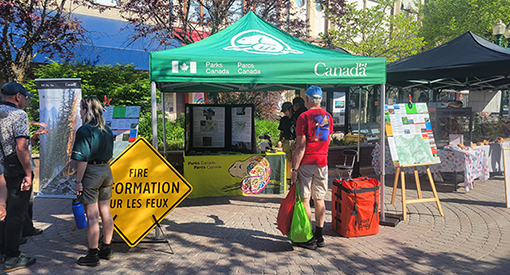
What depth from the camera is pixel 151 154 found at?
4.39m

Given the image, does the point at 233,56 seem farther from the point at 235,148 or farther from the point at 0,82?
the point at 0,82

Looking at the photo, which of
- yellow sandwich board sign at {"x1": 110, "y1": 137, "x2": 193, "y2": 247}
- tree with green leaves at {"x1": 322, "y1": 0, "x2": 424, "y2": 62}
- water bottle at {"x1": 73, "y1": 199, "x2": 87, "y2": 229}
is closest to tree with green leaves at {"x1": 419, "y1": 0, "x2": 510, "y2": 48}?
tree with green leaves at {"x1": 322, "y1": 0, "x2": 424, "y2": 62}

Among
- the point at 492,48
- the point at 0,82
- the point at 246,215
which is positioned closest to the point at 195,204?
the point at 246,215

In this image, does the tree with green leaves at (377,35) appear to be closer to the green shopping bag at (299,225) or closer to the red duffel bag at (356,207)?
the red duffel bag at (356,207)

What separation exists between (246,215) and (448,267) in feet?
9.48

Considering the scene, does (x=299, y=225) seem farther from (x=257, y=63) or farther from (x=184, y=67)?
(x=184, y=67)

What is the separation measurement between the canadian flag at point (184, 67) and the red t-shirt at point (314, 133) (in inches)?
59.2

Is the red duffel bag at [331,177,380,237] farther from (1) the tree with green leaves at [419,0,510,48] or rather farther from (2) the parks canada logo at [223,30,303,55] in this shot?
(1) the tree with green leaves at [419,0,510,48]

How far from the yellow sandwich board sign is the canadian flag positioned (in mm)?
968

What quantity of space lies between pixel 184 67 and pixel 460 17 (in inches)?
881

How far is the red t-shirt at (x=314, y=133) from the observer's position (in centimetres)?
425

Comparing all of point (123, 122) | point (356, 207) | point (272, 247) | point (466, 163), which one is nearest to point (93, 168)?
point (123, 122)

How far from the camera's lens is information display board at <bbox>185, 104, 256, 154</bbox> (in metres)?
7.02

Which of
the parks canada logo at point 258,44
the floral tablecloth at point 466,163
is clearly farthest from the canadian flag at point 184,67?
the floral tablecloth at point 466,163
